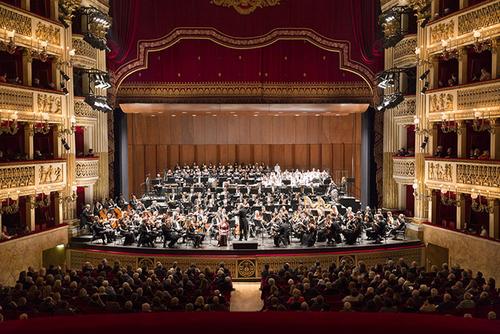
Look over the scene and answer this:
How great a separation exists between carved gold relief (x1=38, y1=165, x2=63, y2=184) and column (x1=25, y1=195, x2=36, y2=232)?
490mm

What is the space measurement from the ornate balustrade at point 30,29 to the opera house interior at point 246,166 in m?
0.05

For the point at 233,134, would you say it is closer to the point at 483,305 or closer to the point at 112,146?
the point at 112,146

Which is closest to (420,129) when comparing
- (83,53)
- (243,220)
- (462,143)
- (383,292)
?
(462,143)

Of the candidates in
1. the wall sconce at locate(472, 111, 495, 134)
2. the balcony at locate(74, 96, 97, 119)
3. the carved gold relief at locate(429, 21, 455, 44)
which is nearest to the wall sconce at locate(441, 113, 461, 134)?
the wall sconce at locate(472, 111, 495, 134)

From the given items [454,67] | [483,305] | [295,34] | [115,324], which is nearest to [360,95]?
[295,34]

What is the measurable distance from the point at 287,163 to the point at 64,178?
37.2 feet

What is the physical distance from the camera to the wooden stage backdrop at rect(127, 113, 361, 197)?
23984mm

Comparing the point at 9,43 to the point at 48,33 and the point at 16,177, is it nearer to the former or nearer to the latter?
the point at 48,33

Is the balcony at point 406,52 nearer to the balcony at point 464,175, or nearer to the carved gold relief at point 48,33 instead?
the balcony at point 464,175

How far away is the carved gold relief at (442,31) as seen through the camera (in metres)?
14.6

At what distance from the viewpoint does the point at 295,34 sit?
63.8 feet

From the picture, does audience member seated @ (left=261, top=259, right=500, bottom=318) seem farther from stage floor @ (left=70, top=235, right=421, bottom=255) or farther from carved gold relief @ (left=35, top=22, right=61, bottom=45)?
carved gold relief @ (left=35, top=22, right=61, bottom=45)

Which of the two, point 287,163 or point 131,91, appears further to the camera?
point 287,163

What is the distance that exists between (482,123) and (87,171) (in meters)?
10.9
